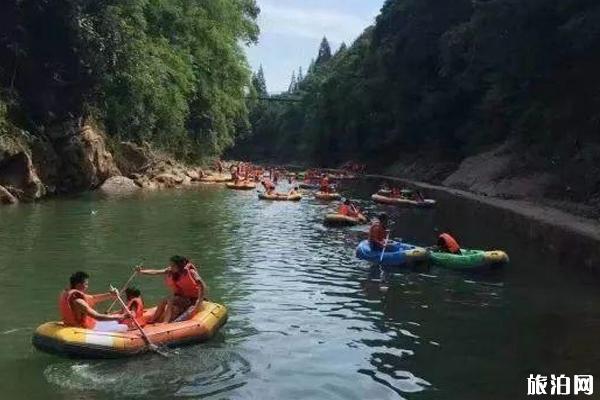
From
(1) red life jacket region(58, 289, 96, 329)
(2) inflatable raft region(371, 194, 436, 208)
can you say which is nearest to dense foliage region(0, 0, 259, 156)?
(2) inflatable raft region(371, 194, 436, 208)

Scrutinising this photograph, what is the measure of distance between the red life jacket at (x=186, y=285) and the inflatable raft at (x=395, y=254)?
6545 millimetres

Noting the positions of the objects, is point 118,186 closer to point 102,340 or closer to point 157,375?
point 102,340

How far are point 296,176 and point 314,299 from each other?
41338 millimetres

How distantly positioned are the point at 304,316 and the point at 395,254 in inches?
185

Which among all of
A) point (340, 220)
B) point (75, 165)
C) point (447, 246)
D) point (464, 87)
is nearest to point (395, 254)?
point (447, 246)

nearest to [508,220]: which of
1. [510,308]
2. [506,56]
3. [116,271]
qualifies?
[506,56]

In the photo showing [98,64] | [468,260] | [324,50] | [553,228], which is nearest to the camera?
[468,260]

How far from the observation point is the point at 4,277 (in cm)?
1375

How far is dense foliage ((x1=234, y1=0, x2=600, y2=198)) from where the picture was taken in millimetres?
22844

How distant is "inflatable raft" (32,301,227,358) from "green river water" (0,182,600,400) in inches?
5.3

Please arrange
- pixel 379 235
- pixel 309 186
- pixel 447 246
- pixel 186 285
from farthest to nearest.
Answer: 1. pixel 309 186
2. pixel 379 235
3. pixel 447 246
4. pixel 186 285

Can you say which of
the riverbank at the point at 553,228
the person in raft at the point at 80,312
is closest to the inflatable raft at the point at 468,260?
the riverbank at the point at 553,228

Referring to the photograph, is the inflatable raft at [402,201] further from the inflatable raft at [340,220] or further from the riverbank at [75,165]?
the riverbank at [75,165]

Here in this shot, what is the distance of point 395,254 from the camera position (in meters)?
16.0
